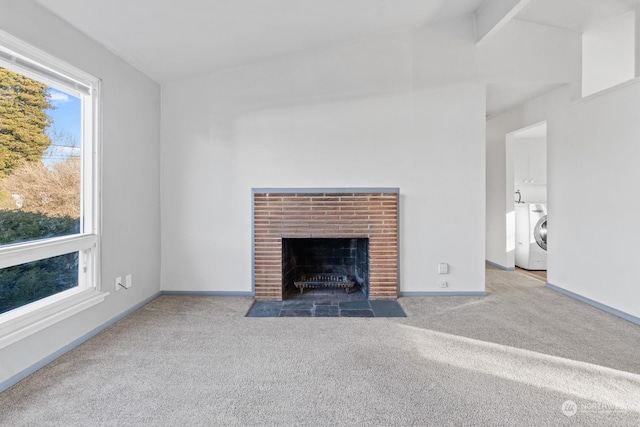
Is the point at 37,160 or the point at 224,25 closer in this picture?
the point at 37,160

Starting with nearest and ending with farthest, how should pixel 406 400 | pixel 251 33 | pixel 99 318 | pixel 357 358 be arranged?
pixel 406 400 < pixel 357 358 < pixel 99 318 < pixel 251 33

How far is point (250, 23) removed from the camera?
279cm

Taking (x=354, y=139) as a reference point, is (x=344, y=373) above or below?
below

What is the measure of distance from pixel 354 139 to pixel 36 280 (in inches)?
119

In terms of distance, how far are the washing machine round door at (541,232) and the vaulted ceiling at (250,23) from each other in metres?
1.96

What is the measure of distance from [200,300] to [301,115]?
232 cm

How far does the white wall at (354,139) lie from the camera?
142 inches

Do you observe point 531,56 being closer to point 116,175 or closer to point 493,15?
point 493,15

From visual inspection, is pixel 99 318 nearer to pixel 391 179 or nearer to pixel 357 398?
pixel 357 398

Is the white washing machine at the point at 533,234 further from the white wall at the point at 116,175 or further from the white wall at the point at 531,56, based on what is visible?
the white wall at the point at 116,175

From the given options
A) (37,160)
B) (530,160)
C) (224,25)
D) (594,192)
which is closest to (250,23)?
(224,25)

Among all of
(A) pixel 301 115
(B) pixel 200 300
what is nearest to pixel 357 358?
(B) pixel 200 300

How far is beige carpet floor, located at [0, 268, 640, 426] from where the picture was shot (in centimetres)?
165

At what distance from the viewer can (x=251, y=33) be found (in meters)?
2.95
